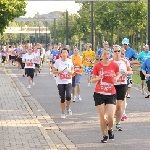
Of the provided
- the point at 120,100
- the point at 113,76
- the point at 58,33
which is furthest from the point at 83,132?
the point at 58,33

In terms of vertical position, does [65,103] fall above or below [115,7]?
below

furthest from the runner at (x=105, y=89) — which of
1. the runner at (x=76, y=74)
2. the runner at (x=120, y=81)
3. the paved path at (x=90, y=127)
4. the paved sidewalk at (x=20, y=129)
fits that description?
the runner at (x=76, y=74)

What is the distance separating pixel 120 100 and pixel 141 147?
2.44 meters

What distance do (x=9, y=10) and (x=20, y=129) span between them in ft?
102

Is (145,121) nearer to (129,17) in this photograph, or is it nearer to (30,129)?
(30,129)

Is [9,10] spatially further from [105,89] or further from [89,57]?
[105,89]

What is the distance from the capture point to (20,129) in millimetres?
13039

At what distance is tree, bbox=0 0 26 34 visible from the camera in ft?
142

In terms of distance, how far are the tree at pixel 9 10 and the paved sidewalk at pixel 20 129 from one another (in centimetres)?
2389

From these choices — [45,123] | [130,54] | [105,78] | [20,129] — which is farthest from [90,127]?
[130,54]

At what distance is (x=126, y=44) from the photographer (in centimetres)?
1748

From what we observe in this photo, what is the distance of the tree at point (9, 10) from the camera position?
4338 cm

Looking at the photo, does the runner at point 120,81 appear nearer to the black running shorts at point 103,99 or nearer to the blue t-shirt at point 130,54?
the black running shorts at point 103,99

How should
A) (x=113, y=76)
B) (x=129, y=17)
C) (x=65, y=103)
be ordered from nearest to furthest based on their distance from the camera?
(x=113, y=76) → (x=65, y=103) → (x=129, y=17)
